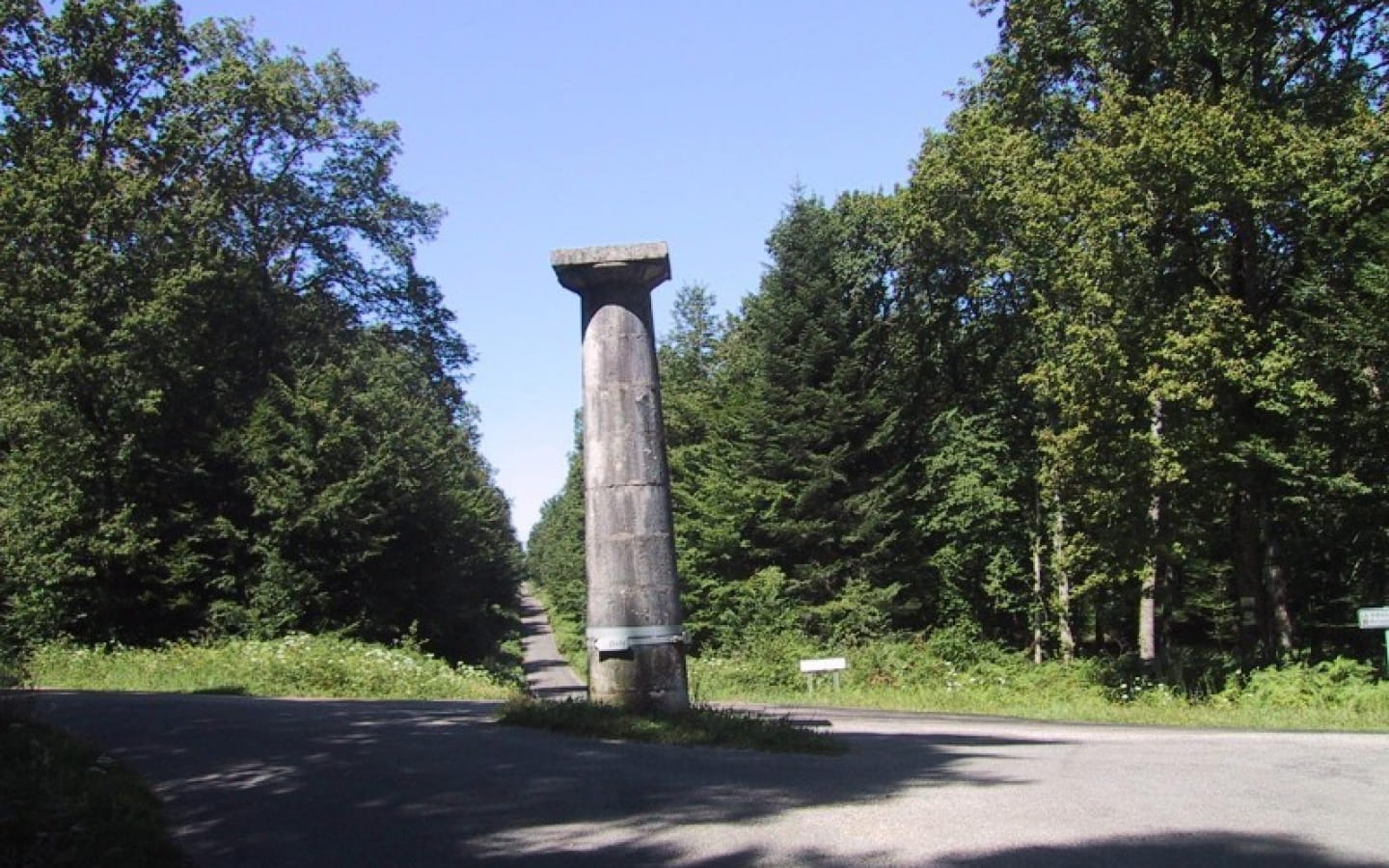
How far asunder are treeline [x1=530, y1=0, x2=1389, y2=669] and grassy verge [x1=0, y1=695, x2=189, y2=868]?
20.8 metres

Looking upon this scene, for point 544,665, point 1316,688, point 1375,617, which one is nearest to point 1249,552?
point 1316,688

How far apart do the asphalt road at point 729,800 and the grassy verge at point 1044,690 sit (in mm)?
7469

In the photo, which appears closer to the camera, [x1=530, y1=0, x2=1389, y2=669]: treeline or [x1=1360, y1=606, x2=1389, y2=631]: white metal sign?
[x1=1360, y1=606, x2=1389, y2=631]: white metal sign

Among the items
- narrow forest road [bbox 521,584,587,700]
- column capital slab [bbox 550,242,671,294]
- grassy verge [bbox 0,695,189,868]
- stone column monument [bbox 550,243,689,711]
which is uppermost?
column capital slab [bbox 550,242,671,294]

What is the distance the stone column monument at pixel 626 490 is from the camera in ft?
38.7

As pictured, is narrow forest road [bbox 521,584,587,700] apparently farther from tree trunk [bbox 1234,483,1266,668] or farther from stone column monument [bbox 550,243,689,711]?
tree trunk [bbox 1234,483,1266,668]

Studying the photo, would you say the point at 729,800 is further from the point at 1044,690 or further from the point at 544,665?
the point at 544,665

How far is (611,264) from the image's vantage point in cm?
1225

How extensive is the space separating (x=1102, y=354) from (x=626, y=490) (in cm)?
1553

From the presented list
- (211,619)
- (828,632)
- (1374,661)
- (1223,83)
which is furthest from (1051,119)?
(211,619)

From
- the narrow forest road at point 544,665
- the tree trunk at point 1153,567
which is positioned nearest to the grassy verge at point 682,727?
the narrow forest road at point 544,665

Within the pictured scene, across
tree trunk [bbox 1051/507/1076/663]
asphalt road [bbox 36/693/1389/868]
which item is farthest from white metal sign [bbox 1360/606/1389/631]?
tree trunk [bbox 1051/507/1076/663]

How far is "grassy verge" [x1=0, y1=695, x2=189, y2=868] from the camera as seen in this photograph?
559 cm

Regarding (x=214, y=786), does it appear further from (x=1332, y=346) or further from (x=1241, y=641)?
(x=1241, y=641)
